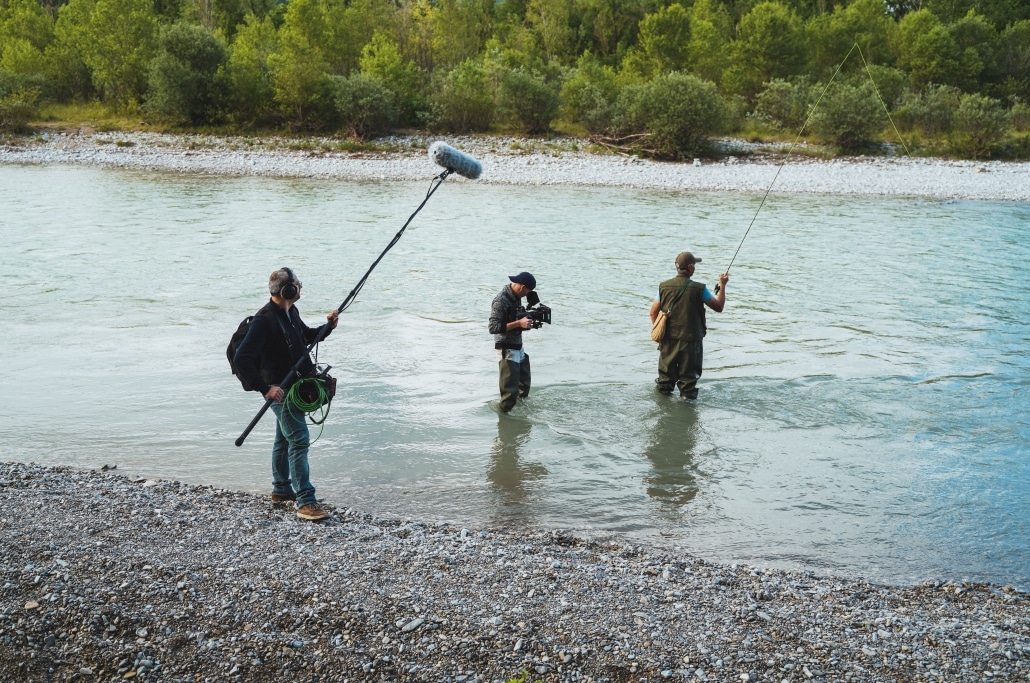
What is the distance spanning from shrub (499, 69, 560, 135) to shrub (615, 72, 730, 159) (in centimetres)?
525

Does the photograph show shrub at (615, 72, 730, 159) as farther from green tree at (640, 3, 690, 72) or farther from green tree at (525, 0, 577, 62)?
green tree at (525, 0, 577, 62)

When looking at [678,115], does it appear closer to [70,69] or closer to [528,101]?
[528,101]

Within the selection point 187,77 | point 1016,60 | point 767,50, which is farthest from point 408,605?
point 1016,60

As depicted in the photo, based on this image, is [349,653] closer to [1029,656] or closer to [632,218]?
[1029,656]

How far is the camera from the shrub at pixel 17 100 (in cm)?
4466

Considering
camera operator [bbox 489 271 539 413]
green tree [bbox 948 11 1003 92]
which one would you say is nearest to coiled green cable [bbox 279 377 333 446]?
camera operator [bbox 489 271 539 413]

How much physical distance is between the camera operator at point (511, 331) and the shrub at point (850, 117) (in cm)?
3231

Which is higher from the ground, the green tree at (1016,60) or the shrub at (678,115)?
the green tree at (1016,60)

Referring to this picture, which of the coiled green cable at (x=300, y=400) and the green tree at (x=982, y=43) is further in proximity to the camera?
the green tree at (x=982, y=43)

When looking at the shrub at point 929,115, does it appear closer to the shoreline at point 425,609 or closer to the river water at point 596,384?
the river water at point 596,384

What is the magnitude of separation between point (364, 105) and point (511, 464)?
3765cm

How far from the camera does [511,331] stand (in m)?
9.10

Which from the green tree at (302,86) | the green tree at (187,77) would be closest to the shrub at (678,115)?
the green tree at (302,86)

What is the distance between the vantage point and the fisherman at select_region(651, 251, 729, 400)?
9.57 m
